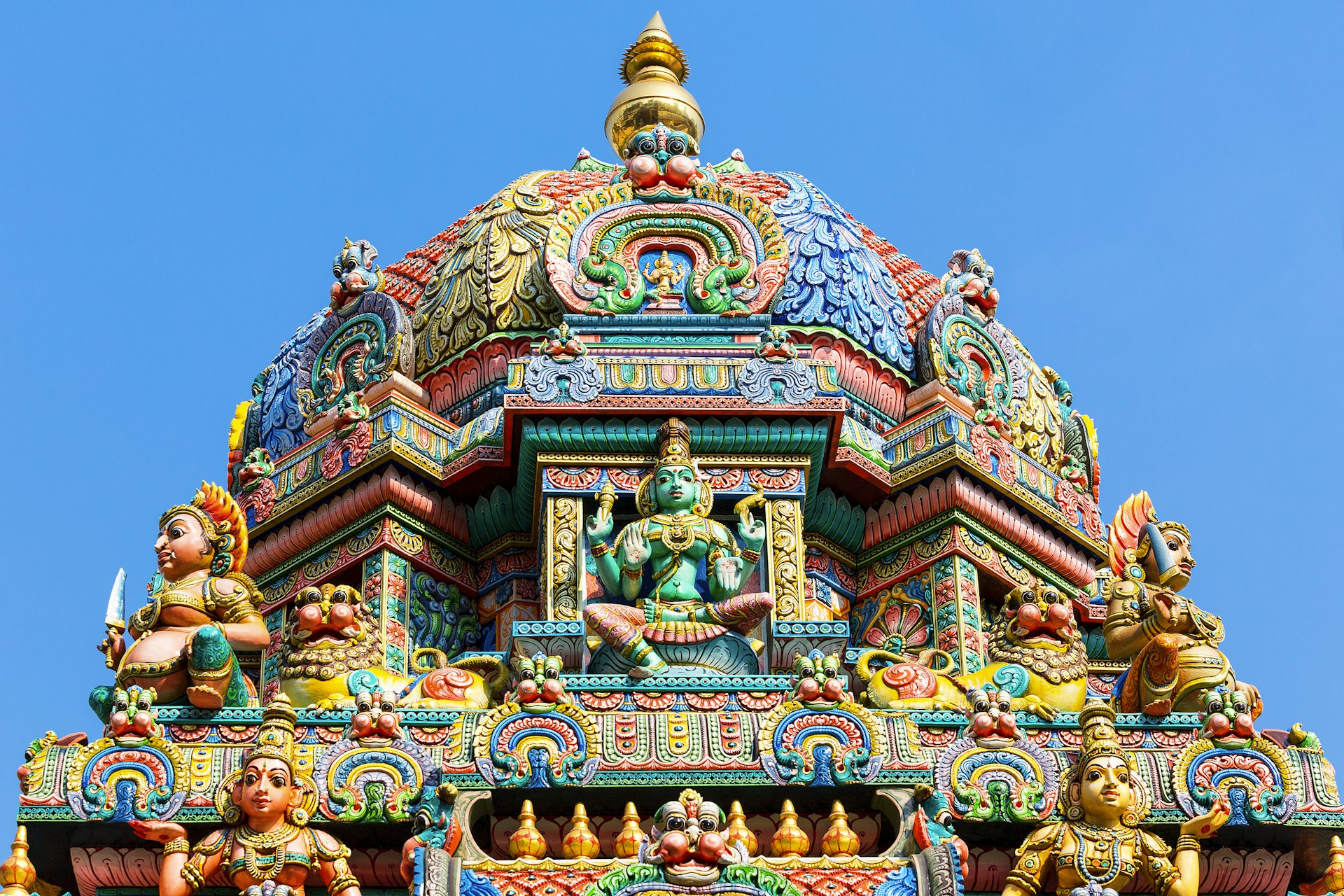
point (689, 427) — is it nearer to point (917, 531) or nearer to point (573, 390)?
point (573, 390)

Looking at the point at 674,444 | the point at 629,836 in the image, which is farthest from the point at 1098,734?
the point at 674,444

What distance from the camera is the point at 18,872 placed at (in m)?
23.4

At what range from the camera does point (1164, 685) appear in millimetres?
25797

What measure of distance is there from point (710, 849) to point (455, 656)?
302 inches

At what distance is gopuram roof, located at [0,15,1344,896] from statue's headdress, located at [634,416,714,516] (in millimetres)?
76

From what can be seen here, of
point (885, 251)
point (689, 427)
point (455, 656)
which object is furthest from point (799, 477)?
point (885, 251)

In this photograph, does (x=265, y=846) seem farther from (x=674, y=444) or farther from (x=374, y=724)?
(x=674, y=444)

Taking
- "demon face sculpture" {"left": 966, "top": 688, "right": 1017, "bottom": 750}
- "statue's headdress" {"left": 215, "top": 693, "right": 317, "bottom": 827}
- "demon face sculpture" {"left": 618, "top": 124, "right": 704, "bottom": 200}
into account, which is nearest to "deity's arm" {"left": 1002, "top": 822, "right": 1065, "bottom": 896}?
"demon face sculpture" {"left": 966, "top": 688, "right": 1017, "bottom": 750}

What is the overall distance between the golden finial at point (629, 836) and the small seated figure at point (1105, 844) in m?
2.98

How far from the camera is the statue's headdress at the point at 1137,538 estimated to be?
27531 millimetres

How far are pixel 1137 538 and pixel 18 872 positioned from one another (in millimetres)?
11041

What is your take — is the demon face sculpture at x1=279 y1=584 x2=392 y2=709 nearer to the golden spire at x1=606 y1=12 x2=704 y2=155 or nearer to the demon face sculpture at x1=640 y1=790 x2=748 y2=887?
the demon face sculpture at x1=640 y1=790 x2=748 y2=887

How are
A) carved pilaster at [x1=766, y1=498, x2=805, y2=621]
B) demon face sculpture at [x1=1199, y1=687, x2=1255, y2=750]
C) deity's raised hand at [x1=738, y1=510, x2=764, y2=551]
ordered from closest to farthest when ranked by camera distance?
demon face sculpture at [x1=1199, y1=687, x2=1255, y2=750]
deity's raised hand at [x1=738, y1=510, x2=764, y2=551]
carved pilaster at [x1=766, y1=498, x2=805, y2=621]

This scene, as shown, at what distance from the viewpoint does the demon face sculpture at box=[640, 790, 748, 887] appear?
2338cm
